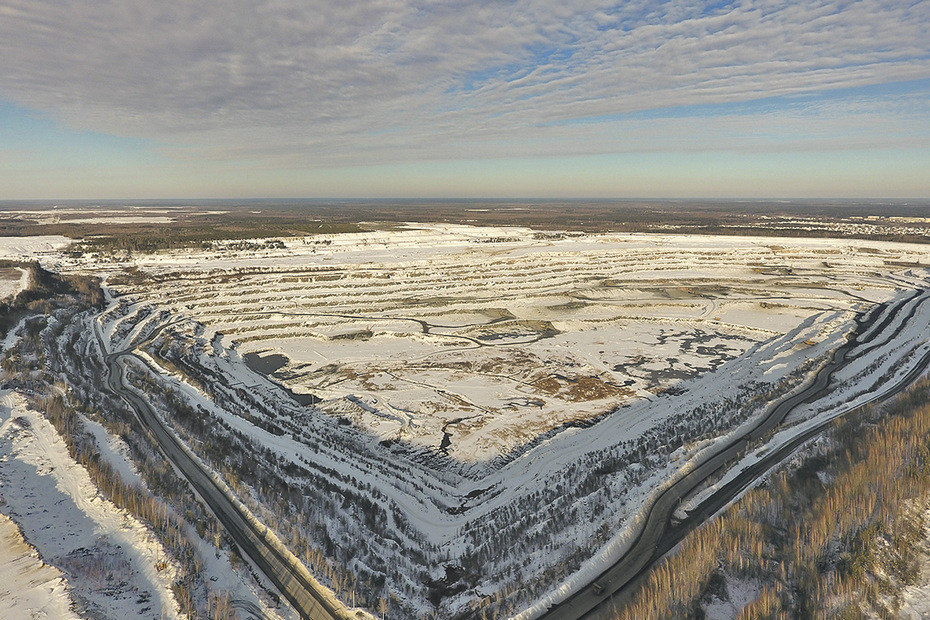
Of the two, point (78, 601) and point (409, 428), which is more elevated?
point (78, 601)

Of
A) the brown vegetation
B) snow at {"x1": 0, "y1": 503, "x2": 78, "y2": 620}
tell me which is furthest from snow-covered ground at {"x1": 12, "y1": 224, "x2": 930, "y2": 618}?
snow at {"x1": 0, "y1": 503, "x2": 78, "y2": 620}

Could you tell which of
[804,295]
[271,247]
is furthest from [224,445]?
[271,247]

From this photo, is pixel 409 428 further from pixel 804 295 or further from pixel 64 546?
pixel 804 295

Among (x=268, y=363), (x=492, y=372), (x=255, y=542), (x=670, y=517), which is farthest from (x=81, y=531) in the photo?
(x=492, y=372)

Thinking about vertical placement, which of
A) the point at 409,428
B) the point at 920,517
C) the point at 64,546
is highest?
the point at 920,517

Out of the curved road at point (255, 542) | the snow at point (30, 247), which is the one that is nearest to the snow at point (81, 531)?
the curved road at point (255, 542)

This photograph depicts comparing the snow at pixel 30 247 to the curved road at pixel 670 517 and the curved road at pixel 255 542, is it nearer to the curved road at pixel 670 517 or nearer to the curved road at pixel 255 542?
the curved road at pixel 255 542
